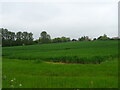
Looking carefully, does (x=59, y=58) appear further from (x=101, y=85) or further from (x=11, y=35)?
(x=11, y=35)

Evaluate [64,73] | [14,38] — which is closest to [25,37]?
[14,38]

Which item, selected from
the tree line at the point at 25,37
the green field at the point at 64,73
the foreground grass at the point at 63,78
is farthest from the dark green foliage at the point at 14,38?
the foreground grass at the point at 63,78

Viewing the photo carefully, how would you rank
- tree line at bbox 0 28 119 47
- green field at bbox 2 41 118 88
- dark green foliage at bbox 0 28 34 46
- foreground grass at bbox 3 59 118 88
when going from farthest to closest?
tree line at bbox 0 28 119 47
dark green foliage at bbox 0 28 34 46
green field at bbox 2 41 118 88
foreground grass at bbox 3 59 118 88

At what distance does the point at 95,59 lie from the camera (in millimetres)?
21875

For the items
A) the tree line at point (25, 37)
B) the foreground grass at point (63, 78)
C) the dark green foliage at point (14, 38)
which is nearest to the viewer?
the foreground grass at point (63, 78)

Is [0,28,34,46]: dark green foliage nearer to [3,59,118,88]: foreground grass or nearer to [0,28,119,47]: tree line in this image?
[0,28,119,47]: tree line

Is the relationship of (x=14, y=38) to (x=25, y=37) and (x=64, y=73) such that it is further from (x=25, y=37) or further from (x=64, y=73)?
(x=64, y=73)

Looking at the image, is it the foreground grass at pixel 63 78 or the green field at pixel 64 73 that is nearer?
the foreground grass at pixel 63 78

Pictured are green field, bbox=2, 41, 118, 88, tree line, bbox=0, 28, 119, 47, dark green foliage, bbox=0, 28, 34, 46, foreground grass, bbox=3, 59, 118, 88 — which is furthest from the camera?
tree line, bbox=0, 28, 119, 47

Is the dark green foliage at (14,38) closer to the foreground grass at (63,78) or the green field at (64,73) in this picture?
the green field at (64,73)

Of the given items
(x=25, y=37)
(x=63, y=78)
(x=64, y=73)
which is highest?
(x=25, y=37)

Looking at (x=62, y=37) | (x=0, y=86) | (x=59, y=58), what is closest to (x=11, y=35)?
(x=62, y=37)

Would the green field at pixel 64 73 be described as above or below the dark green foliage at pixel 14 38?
below

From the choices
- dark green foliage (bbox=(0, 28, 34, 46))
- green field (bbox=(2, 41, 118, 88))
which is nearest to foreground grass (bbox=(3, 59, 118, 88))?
green field (bbox=(2, 41, 118, 88))
